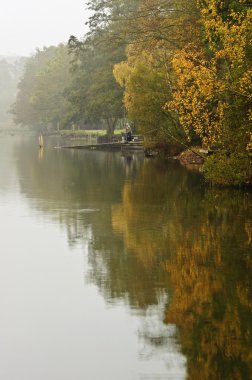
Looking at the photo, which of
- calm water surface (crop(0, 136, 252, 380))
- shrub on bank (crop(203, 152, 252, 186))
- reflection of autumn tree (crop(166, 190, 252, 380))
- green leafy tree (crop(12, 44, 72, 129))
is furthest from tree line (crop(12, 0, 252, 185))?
green leafy tree (crop(12, 44, 72, 129))

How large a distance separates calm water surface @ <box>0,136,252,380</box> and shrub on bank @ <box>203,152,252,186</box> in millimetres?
3871

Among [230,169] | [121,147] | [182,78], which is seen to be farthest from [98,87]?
[182,78]

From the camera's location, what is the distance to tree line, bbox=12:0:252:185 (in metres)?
26.6

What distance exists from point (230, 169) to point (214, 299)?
1840 centimetres

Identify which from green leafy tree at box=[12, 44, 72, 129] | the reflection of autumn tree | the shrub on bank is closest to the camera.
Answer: the reflection of autumn tree

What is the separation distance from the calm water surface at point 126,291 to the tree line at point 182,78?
482 cm

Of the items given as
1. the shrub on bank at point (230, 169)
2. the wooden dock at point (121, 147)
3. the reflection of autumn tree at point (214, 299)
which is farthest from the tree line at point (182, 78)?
the reflection of autumn tree at point (214, 299)

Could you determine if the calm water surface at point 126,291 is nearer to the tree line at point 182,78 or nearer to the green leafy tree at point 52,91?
the tree line at point 182,78

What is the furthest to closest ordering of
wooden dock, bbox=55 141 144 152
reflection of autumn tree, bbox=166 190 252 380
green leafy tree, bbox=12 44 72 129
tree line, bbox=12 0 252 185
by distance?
green leafy tree, bbox=12 44 72 129, wooden dock, bbox=55 141 144 152, tree line, bbox=12 0 252 185, reflection of autumn tree, bbox=166 190 252 380

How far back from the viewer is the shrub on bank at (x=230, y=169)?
28.5 meters

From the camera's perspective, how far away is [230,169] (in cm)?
2925

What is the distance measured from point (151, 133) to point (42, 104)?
106672mm

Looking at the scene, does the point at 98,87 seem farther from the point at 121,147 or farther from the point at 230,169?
the point at 230,169

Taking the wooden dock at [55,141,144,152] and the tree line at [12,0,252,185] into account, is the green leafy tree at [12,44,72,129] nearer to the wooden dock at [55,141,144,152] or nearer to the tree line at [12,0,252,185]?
the tree line at [12,0,252,185]
